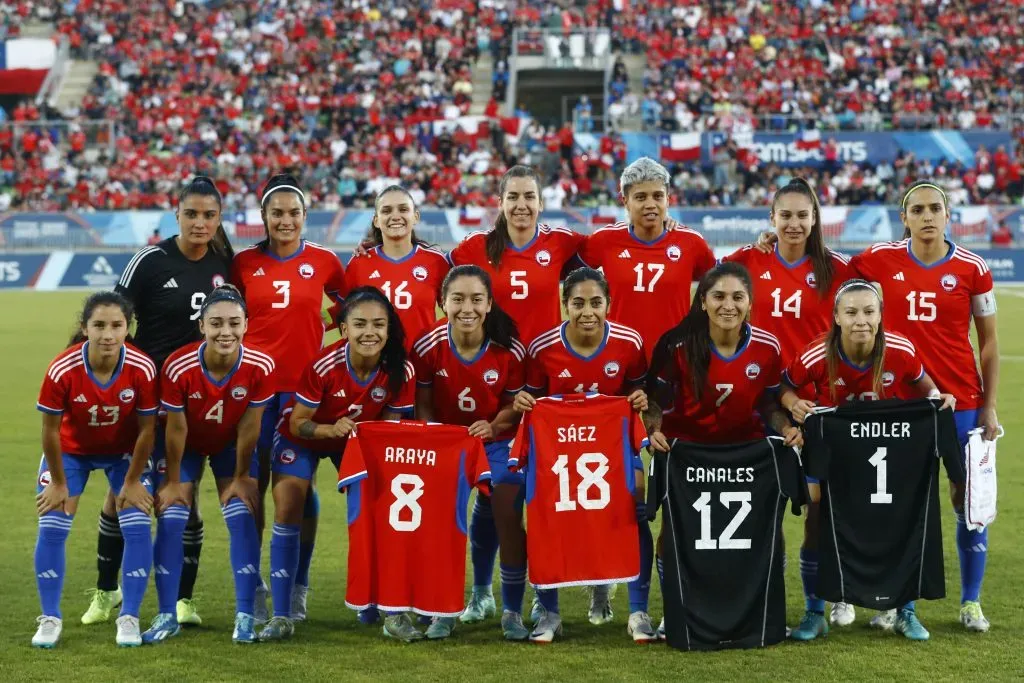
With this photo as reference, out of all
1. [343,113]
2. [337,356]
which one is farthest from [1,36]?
[337,356]

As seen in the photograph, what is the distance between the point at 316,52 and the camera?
37406mm

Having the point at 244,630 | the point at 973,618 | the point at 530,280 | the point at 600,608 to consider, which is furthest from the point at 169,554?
the point at 973,618

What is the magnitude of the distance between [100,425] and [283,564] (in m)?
1.07

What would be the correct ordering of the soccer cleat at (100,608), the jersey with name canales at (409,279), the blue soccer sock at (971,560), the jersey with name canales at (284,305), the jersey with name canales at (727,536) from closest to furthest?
the jersey with name canales at (727,536) → the blue soccer sock at (971,560) → the soccer cleat at (100,608) → the jersey with name canales at (284,305) → the jersey with name canales at (409,279)

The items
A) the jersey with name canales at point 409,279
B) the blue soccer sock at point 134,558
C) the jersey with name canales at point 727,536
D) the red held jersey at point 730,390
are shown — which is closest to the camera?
the jersey with name canales at point 727,536

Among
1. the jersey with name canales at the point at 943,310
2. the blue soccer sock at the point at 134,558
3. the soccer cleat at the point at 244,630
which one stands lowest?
the soccer cleat at the point at 244,630

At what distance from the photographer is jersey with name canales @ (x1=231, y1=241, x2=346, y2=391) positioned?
6379 mm

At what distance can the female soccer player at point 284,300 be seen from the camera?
248 inches

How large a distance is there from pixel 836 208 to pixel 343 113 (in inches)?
554

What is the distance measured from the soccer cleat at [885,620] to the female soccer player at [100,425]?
11.2ft

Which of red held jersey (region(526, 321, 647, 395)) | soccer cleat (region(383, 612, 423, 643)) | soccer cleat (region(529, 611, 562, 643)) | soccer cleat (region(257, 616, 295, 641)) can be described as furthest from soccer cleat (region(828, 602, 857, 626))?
soccer cleat (region(257, 616, 295, 641))

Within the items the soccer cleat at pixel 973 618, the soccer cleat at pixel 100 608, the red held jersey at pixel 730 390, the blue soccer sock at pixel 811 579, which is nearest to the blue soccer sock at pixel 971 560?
the soccer cleat at pixel 973 618

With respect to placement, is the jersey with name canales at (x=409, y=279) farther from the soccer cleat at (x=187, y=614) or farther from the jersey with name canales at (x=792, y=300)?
the soccer cleat at (x=187, y=614)

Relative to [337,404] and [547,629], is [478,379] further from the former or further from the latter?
[547,629]
